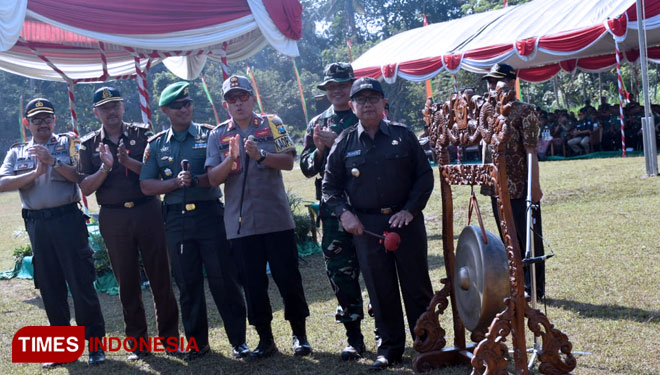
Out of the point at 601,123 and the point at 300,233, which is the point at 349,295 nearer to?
the point at 300,233

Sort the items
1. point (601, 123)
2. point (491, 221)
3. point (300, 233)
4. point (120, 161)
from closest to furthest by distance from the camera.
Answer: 1. point (120, 161)
2. point (300, 233)
3. point (491, 221)
4. point (601, 123)

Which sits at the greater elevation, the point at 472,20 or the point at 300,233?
the point at 472,20

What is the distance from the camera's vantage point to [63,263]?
5.45m

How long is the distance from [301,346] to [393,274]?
3.28ft

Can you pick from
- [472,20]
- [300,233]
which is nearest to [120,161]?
[300,233]

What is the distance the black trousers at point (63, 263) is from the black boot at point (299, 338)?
63.7 inches

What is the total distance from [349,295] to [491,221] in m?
6.01

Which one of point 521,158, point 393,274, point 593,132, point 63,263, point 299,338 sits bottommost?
point 299,338

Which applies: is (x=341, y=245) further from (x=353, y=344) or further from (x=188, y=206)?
(x=188, y=206)

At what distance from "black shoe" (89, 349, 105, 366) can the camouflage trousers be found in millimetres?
1948

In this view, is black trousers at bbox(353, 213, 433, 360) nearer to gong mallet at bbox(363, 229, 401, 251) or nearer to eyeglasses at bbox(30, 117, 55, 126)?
gong mallet at bbox(363, 229, 401, 251)

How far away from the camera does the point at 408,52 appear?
20.9 meters

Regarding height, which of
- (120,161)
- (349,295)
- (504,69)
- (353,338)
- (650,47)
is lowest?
(353,338)

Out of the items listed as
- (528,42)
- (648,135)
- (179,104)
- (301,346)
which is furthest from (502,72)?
(528,42)
